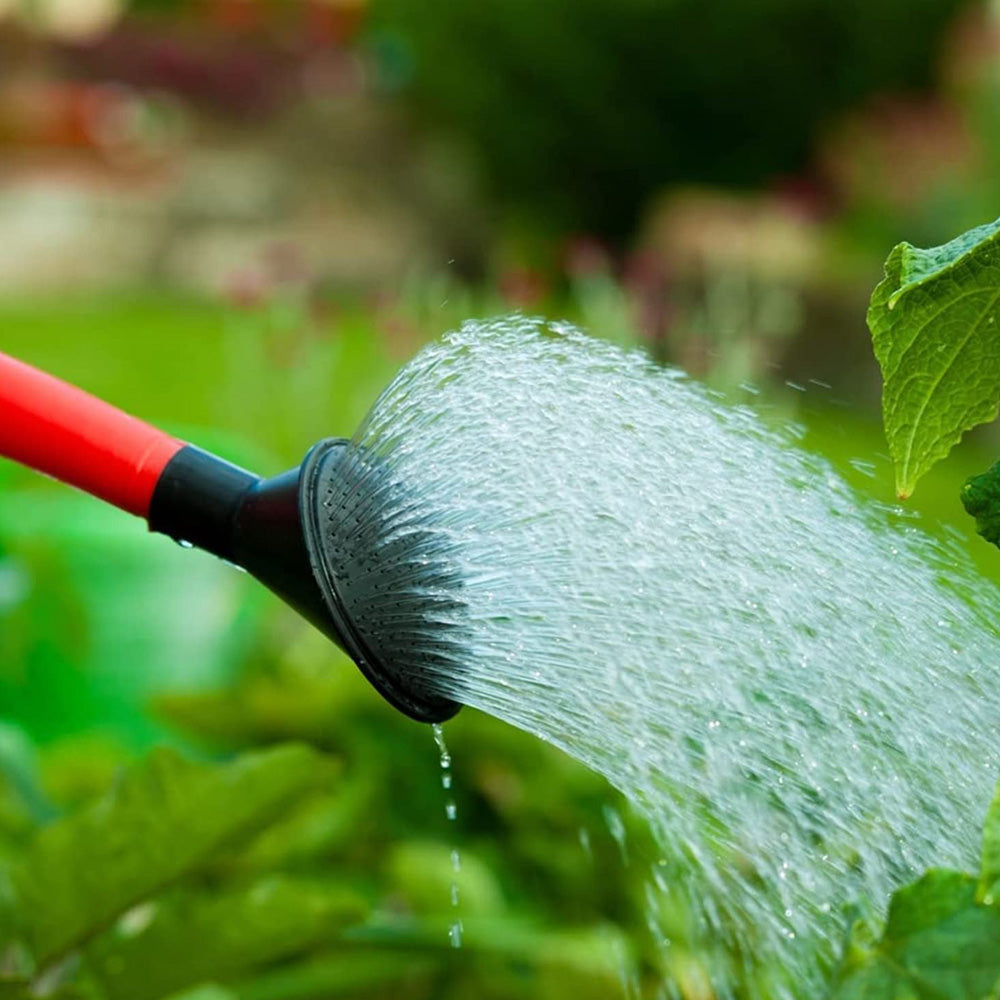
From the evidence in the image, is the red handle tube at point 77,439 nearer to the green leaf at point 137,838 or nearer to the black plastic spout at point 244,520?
the black plastic spout at point 244,520

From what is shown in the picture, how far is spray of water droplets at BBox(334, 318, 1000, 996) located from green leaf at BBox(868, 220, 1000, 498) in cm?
15

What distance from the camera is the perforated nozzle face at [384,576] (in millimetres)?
889

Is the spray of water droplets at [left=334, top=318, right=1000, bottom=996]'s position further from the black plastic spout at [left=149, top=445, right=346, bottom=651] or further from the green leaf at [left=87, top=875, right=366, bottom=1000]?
the green leaf at [left=87, top=875, right=366, bottom=1000]

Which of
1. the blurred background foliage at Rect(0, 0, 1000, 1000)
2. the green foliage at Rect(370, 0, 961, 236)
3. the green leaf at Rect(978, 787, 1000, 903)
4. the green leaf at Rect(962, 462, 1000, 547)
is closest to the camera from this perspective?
the green leaf at Rect(978, 787, 1000, 903)

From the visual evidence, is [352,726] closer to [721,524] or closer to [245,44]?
[721,524]

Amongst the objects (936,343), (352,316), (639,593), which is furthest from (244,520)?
(352,316)

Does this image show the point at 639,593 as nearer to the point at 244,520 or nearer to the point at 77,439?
the point at 244,520

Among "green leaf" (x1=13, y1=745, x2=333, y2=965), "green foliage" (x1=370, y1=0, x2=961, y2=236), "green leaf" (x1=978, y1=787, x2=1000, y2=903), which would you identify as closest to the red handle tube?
"green leaf" (x1=13, y1=745, x2=333, y2=965)

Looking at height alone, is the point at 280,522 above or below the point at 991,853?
below

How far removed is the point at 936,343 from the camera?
2.35 feet

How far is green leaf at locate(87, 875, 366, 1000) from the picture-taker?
1242 mm

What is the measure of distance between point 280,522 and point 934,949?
1.35 ft

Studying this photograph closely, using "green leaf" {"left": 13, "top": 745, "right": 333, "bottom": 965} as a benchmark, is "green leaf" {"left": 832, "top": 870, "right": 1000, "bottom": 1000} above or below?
above

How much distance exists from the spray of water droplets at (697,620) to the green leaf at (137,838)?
1.20 feet
